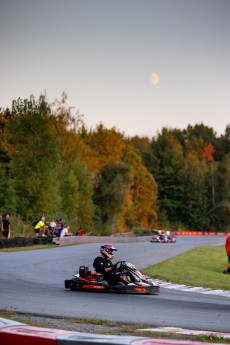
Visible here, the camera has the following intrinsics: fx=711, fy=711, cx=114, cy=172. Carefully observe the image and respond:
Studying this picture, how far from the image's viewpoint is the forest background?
177 feet

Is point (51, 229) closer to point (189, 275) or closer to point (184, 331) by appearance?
point (189, 275)

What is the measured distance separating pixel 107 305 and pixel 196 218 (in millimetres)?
100557

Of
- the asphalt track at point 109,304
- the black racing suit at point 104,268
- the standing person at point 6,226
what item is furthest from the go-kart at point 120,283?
the standing person at point 6,226

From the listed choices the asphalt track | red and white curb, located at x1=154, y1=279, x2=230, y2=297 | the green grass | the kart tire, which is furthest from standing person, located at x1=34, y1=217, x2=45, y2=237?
the kart tire

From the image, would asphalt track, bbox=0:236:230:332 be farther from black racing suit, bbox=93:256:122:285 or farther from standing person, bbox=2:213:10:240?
standing person, bbox=2:213:10:240

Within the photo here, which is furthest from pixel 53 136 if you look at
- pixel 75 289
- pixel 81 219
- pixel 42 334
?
pixel 42 334

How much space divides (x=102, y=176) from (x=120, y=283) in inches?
2431

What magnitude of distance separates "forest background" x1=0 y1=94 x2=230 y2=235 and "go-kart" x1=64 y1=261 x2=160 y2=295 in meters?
27.5

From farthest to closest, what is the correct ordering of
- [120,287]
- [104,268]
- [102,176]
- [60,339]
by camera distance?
[102,176]
[104,268]
[120,287]
[60,339]

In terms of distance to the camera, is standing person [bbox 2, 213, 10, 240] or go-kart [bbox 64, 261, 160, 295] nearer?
go-kart [bbox 64, 261, 160, 295]

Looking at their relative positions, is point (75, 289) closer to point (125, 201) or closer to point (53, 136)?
point (53, 136)

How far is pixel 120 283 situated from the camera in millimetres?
18062

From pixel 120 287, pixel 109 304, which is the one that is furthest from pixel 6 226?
pixel 109 304

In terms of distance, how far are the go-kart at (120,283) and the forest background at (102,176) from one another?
90.1ft
